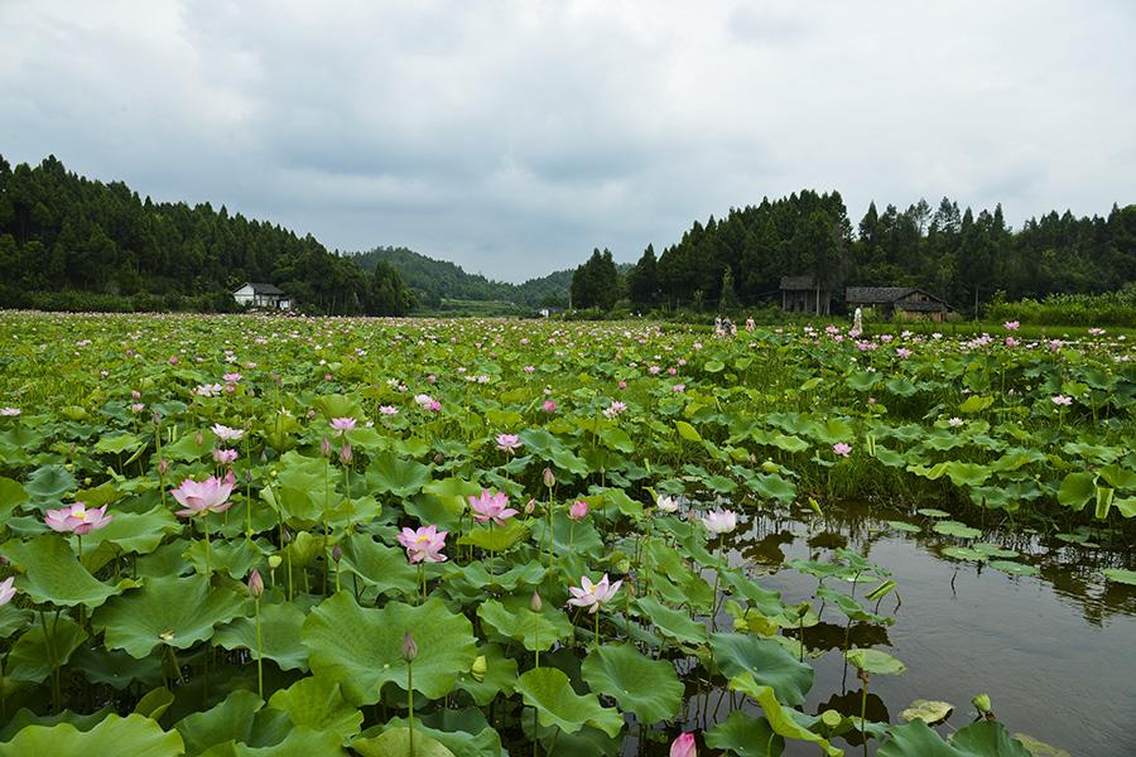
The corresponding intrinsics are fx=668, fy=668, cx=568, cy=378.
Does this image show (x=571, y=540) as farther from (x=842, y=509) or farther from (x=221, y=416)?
(x=221, y=416)

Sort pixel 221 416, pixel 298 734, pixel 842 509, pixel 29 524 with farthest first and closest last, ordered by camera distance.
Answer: pixel 221 416 < pixel 842 509 < pixel 29 524 < pixel 298 734

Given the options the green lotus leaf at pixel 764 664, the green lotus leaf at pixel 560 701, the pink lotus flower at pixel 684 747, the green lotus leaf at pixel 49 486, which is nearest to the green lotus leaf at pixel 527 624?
the green lotus leaf at pixel 560 701

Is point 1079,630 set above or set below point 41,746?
below

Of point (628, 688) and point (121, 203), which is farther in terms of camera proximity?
point (121, 203)

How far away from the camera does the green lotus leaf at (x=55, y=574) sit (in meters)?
1.34

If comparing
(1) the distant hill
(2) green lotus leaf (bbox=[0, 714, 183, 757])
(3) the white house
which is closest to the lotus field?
(2) green lotus leaf (bbox=[0, 714, 183, 757])

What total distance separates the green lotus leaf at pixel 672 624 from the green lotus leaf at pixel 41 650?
1243 mm

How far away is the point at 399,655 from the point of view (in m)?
1.34

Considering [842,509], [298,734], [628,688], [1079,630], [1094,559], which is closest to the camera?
[298,734]

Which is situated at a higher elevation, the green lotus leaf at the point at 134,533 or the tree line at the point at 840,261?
the tree line at the point at 840,261

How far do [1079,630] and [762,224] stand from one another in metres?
63.2

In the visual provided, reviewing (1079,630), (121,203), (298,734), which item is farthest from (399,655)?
(121,203)

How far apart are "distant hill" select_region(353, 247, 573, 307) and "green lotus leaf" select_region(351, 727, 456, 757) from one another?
415 feet

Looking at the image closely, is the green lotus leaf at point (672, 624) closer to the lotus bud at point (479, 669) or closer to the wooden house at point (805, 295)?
the lotus bud at point (479, 669)
